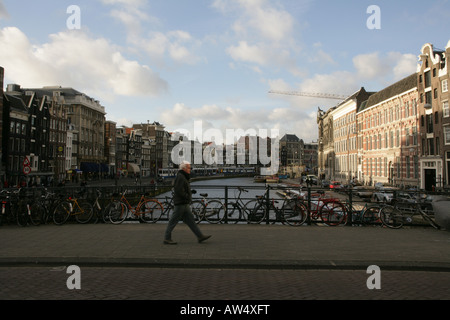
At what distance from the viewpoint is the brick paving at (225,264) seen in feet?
20.4

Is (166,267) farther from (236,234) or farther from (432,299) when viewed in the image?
(432,299)

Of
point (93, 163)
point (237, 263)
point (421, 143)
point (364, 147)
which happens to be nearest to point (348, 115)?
point (364, 147)

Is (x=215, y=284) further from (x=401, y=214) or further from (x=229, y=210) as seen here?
(x=401, y=214)

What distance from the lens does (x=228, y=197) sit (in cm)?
1376

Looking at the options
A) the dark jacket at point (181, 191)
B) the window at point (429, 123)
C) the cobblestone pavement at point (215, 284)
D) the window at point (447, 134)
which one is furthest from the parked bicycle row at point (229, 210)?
the window at point (429, 123)

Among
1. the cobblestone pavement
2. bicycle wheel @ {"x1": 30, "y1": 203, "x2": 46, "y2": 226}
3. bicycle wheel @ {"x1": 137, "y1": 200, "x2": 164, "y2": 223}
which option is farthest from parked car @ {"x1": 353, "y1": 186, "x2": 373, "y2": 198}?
bicycle wheel @ {"x1": 30, "y1": 203, "x2": 46, "y2": 226}

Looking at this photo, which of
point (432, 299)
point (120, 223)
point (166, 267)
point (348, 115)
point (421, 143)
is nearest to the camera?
point (432, 299)

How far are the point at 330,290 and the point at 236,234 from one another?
17.0 ft

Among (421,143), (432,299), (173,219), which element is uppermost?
(421,143)

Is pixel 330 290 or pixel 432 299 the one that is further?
pixel 330 290

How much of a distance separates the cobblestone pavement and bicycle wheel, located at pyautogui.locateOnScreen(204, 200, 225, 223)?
581 centimetres

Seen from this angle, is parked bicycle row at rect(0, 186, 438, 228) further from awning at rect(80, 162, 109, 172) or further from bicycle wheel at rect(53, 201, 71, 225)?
awning at rect(80, 162, 109, 172)

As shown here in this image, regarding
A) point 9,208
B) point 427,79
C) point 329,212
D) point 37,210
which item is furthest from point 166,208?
point 427,79
